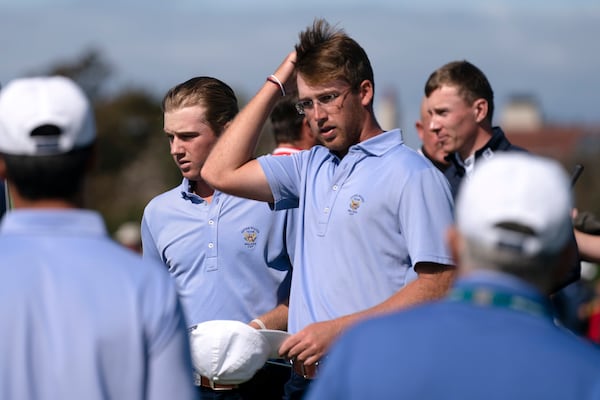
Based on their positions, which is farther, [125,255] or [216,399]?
[216,399]

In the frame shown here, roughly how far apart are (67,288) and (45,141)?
396 millimetres

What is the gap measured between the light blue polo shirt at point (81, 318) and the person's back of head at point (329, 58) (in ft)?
7.16

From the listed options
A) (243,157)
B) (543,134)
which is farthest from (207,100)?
(543,134)

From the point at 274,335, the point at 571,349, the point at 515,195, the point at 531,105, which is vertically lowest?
the point at 531,105

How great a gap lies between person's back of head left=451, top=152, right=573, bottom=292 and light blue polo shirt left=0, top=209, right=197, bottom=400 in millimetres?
857

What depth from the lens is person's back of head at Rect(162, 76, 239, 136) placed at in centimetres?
589

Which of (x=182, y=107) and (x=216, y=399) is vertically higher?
(x=182, y=107)

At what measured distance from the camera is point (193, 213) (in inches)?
234

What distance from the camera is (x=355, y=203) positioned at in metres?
4.96

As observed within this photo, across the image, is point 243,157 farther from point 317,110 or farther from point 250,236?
point 250,236

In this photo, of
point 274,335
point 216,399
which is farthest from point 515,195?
point 216,399

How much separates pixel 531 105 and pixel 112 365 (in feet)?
389

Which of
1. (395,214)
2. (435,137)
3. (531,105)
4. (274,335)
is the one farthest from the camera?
(531,105)

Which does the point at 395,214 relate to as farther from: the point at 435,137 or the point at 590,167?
the point at 590,167
